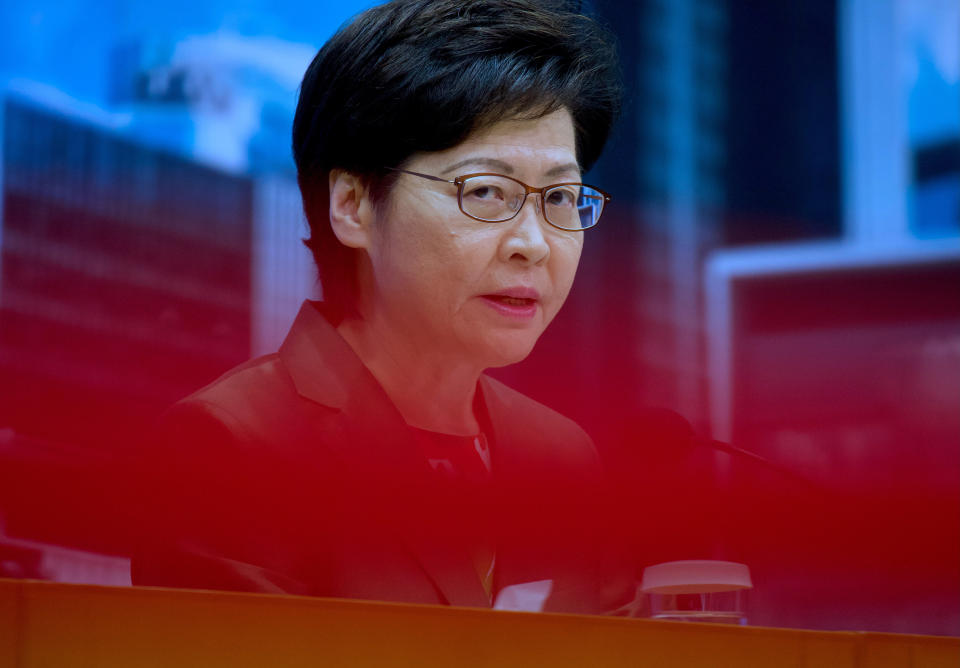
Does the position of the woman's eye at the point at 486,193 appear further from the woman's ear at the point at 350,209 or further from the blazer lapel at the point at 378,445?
the blazer lapel at the point at 378,445

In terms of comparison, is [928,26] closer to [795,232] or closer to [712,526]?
[795,232]

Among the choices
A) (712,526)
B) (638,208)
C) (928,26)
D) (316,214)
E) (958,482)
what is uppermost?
(928,26)

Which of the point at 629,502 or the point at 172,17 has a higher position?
the point at 172,17

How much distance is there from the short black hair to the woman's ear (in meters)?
0.01

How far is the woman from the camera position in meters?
0.95

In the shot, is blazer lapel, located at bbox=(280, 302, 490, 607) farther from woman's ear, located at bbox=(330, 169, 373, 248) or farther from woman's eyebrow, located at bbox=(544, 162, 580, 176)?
woman's eyebrow, located at bbox=(544, 162, 580, 176)

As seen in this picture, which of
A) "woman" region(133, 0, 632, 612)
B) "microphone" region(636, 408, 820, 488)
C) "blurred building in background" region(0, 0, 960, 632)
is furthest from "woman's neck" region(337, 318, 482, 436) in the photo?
"microphone" region(636, 408, 820, 488)

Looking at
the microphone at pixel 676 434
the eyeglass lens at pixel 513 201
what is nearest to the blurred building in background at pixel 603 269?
the microphone at pixel 676 434

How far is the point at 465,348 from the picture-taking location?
1009mm

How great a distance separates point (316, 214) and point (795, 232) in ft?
3.19

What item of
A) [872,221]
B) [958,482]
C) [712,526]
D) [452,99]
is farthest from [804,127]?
[452,99]

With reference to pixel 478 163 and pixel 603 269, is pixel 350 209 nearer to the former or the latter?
pixel 478 163

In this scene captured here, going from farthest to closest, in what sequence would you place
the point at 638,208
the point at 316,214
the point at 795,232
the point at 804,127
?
the point at 804,127
the point at 795,232
the point at 638,208
the point at 316,214

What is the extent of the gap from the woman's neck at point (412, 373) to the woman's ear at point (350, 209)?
0.31ft
